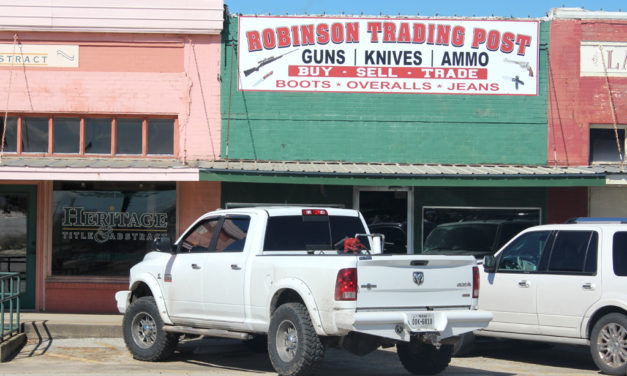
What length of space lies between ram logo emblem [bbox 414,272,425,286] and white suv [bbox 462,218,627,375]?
9.29 ft

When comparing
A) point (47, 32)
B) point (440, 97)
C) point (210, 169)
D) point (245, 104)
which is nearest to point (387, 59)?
point (440, 97)

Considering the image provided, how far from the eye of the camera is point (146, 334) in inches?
446

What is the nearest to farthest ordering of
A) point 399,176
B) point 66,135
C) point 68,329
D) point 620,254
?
point 620,254, point 68,329, point 399,176, point 66,135

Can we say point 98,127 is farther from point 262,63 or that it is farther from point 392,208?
point 392,208

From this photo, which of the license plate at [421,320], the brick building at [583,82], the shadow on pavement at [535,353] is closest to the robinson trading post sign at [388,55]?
the brick building at [583,82]

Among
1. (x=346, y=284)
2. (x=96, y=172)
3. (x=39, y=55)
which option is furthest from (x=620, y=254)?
(x=39, y=55)

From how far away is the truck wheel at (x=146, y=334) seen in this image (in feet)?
36.4

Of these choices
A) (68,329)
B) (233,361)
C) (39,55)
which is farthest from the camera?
(39,55)

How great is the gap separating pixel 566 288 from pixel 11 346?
7.73m

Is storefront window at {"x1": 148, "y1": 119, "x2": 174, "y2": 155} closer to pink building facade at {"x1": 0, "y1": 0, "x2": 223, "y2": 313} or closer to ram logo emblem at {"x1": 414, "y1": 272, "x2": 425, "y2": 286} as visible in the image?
pink building facade at {"x1": 0, "y1": 0, "x2": 223, "y2": 313}

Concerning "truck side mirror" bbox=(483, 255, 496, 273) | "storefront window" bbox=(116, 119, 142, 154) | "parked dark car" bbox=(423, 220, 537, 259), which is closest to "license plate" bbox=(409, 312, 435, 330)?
"truck side mirror" bbox=(483, 255, 496, 273)

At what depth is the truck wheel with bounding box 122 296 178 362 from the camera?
11.1 metres

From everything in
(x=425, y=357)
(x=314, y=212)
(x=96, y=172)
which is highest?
(x=96, y=172)

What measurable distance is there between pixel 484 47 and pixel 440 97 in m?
1.34
